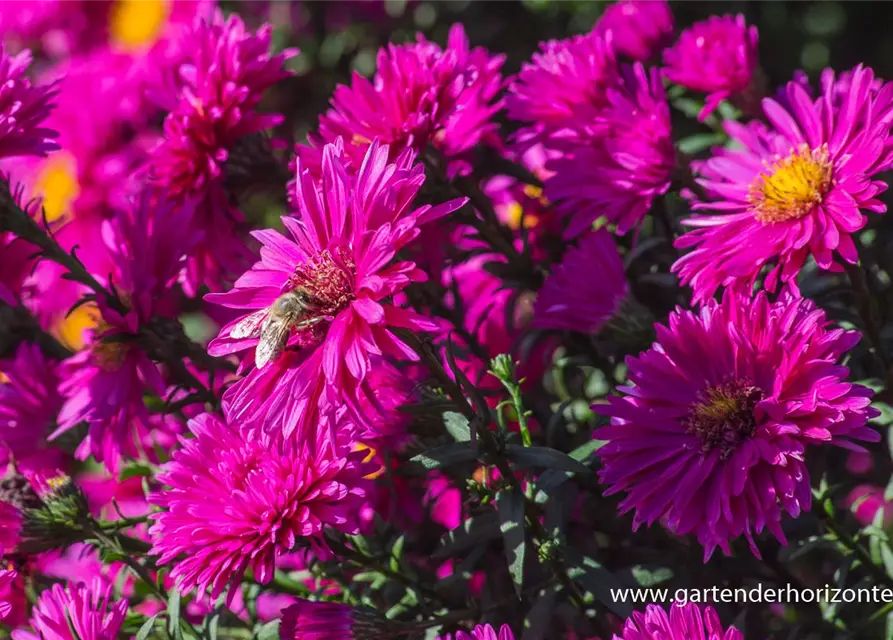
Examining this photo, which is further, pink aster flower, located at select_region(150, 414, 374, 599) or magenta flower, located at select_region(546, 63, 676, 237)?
magenta flower, located at select_region(546, 63, 676, 237)

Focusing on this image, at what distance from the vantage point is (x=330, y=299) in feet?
2.69

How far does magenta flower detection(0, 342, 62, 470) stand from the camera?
117cm

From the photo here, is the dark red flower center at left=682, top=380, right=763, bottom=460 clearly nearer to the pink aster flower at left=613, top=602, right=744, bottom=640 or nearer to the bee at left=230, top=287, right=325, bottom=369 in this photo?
the pink aster flower at left=613, top=602, right=744, bottom=640

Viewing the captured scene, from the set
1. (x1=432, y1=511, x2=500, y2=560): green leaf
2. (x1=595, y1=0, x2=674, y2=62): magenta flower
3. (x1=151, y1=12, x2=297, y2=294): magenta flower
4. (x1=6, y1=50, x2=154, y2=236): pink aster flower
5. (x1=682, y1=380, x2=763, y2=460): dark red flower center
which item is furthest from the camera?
(x1=6, y1=50, x2=154, y2=236): pink aster flower

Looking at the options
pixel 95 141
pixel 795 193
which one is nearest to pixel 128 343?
pixel 795 193

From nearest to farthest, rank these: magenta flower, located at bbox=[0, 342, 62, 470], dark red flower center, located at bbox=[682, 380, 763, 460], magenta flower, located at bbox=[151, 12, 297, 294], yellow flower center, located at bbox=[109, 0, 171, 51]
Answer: dark red flower center, located at bbox=[682, 380, 763, 460] → magenta flower, located at bbox=[151, 12, 297, 294] → magenta flower, located at bbox=[0, 342, 62, 470] → yellow flower center, located at bbox=[109, 0, 171, 51]

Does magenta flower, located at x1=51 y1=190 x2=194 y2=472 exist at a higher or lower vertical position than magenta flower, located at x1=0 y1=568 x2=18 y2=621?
higher

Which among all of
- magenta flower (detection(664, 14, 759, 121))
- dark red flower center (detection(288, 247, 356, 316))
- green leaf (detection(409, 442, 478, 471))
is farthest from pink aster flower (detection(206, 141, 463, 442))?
magenta flower (detection(664, 14, 759, 121))

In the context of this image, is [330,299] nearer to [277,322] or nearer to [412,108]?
[277,322]

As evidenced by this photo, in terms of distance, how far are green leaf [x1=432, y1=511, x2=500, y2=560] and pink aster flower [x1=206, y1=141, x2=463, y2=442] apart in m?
0.24

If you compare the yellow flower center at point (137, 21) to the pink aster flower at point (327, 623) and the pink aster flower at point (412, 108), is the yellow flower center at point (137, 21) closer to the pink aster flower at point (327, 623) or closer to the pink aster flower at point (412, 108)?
the pink aster flower at point (412, 108)

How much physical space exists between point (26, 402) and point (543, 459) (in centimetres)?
66

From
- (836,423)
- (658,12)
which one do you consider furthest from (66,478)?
(658,12)

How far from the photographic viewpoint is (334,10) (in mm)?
2020
